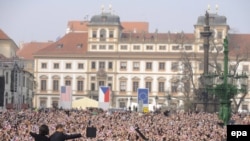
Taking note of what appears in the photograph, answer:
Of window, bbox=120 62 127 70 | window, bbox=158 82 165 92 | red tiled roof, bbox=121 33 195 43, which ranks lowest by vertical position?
window, bbox=158 82 165 92

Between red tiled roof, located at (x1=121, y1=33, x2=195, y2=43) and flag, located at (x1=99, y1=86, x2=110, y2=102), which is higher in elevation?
red tiled roof, located at (x1=121, y1=33, x2=195, y2=43)

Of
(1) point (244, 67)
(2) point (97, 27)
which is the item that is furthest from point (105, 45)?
(1) point (244, 67)

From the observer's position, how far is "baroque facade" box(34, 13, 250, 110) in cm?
11106

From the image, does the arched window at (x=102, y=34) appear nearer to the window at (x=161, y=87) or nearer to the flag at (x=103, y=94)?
the window at (x=161, y=87)

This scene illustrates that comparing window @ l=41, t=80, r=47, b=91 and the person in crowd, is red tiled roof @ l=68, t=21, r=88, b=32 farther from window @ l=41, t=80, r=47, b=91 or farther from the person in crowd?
the person in crowd

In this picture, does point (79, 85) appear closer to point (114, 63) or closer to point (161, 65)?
point (114, 63)

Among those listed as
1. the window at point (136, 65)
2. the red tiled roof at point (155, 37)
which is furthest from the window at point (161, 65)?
the red tiled roof at point (155, 37)

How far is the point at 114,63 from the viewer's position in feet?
369

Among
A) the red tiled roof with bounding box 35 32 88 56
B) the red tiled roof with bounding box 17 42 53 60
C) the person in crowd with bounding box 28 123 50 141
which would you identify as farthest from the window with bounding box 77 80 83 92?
the person in crowd with bounding box 28 123 50 141

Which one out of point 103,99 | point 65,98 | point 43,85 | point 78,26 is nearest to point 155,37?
point 43,85

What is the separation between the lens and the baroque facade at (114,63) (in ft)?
364

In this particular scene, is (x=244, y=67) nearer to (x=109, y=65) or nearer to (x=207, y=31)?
(x=109, y=65)

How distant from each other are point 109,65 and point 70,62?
5.66 meters

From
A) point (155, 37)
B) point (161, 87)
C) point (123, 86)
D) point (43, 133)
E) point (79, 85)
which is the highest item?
point (155, 37)
